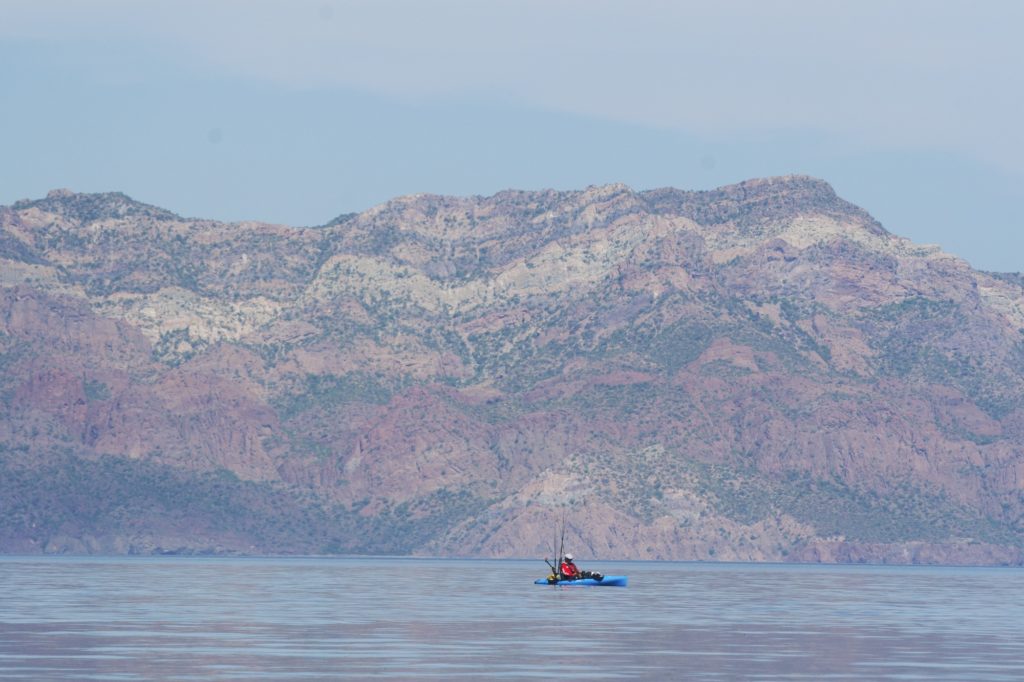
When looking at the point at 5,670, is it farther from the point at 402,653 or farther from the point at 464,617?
the point at 464,617

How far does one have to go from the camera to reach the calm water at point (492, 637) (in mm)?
94250

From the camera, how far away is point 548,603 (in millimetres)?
162625

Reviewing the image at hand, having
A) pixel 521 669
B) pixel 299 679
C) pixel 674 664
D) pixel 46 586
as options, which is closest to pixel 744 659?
pixel 674 664

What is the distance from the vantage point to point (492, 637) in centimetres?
11612

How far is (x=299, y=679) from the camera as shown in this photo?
8900 cm

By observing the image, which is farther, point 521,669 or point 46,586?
point 46,586

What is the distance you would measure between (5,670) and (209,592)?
88.5 meters

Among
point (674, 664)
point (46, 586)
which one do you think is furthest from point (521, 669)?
point (46, 586)

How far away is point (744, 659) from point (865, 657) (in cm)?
661

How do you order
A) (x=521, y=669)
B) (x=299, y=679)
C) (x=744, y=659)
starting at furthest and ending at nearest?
(x=744, y=659) < (x=521, y=669) < (x=299, y=679)

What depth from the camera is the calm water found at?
9425cm

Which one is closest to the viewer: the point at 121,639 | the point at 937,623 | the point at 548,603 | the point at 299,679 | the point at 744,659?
the point at 299,679

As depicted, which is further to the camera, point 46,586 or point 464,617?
point 46,586

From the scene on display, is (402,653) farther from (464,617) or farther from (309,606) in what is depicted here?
(309,606)
